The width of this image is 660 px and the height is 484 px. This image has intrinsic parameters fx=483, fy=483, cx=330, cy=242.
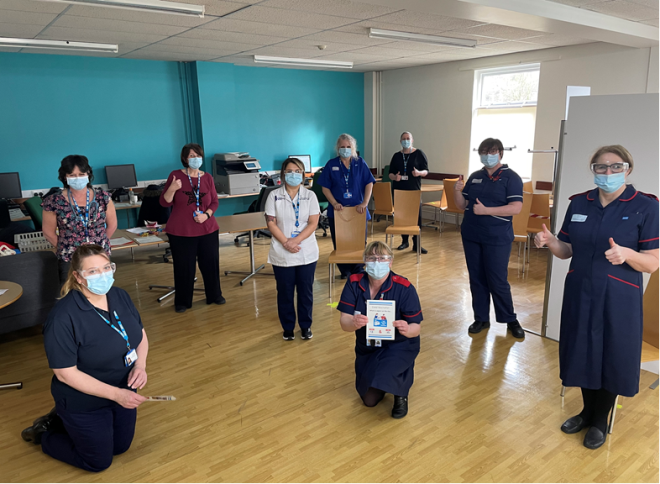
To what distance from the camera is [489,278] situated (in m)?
3.90

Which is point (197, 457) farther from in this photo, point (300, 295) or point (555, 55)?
point (555, 55)

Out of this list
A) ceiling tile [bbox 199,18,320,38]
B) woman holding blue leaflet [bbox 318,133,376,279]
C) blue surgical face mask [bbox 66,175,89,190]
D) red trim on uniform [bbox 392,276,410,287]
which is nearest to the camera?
red trim on uniform [bbox 392,276,410,287]

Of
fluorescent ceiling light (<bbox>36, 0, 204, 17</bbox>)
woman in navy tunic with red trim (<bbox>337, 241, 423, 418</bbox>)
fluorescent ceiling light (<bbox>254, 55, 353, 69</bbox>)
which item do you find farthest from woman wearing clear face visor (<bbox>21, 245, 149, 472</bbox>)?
fluorescent ceiling light (<bbox>254, 55, 353, 69</bbox>)

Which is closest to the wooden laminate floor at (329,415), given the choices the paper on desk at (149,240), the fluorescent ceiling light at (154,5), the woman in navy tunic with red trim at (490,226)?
the woman in navy tunic with red trim at (490,226)

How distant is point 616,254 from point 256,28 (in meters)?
4.25

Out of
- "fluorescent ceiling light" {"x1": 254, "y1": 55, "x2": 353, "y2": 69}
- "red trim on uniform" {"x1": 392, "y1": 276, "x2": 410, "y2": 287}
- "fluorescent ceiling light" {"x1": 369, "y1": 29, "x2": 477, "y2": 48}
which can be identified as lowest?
"red trim on uniform" {"x1": 392, "y1": 276, "x2": 410, "y2": 287}

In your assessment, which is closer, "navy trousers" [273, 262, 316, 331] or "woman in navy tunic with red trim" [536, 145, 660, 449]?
"woman in navy tunic with red trim" [536, 145, 660, 449]

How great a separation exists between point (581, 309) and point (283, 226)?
2.16 m

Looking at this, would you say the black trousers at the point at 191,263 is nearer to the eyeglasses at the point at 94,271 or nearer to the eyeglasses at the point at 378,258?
the eyeglasses at the point at 94,271

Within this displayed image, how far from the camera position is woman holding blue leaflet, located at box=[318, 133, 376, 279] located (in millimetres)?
5145

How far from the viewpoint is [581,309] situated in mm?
2484

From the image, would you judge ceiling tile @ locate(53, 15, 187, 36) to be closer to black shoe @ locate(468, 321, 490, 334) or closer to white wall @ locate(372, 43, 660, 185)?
black shoe @ locate(468, 321, 490, 334)

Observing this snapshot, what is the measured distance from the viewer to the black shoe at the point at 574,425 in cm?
272

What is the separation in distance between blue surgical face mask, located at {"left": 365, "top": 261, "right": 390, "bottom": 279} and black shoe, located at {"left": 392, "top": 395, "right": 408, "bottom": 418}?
77 centimetres
